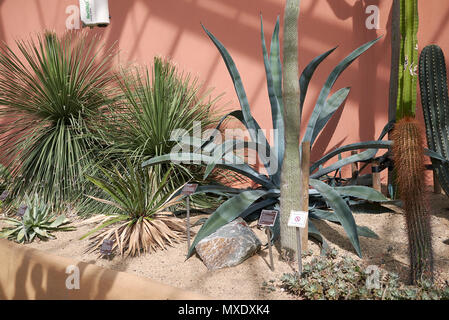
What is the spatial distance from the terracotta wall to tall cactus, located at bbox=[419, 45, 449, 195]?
0.60 m

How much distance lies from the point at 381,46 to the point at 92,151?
2511 millimetres

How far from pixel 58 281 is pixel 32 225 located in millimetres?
865

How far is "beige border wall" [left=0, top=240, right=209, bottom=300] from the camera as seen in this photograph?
6.77ft

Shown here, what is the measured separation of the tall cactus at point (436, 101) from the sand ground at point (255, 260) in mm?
448

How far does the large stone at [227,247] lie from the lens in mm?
2438

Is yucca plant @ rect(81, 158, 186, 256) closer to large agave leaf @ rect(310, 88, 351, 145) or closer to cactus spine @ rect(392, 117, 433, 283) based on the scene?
large agave leaf @ rect(310, 88, 351, 145)

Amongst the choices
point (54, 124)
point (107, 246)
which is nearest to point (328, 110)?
point (107, 246)

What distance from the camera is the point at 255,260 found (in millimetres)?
2498

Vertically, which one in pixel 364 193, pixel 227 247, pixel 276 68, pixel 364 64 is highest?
pixel 364 64

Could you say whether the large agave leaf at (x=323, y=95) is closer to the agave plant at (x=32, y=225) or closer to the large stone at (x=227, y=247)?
the large stone at (x=227, y=247)

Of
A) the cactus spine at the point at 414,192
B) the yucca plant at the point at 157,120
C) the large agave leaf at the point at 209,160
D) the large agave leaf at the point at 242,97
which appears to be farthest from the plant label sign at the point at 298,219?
the yucca plant at the point at 157,120

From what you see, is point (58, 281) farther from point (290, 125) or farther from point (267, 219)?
point (290, 125)

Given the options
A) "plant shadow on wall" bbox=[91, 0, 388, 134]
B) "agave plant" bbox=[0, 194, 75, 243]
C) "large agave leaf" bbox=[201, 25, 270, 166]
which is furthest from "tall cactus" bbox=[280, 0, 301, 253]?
"agave plant" bbox=[0, 194, 75, 243]
